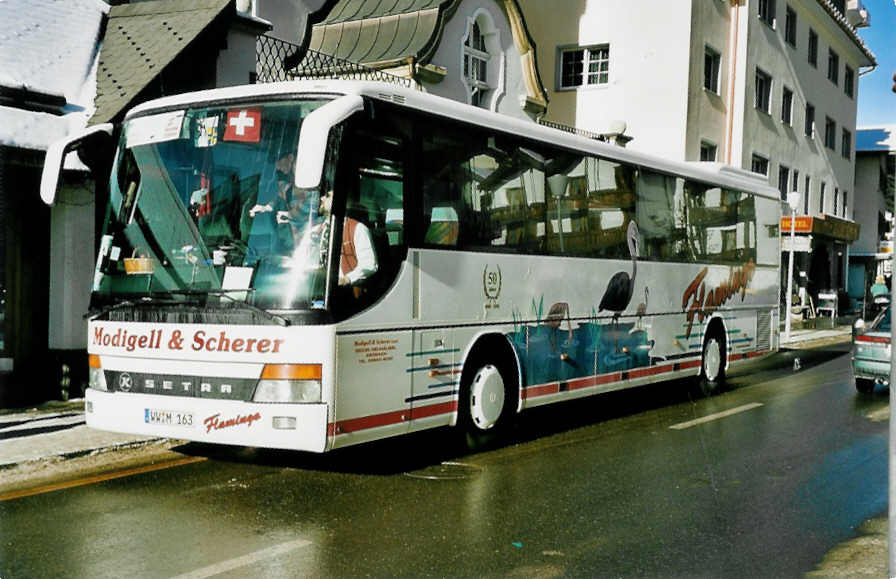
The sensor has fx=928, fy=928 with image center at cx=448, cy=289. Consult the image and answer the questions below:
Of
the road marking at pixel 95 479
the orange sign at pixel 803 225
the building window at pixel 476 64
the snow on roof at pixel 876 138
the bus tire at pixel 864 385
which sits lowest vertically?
the road marking at pixel 95 479

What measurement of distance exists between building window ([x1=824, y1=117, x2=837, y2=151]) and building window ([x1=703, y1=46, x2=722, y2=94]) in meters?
12.7

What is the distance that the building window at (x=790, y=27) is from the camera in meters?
34.6

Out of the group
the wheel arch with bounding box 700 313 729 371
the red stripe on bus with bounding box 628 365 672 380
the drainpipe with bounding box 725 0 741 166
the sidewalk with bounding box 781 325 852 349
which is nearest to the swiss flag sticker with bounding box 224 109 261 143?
the red stripe on bus with bounding box 628 365 672 380

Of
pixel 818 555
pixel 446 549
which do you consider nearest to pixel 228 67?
pixel 446 549

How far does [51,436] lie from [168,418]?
89.8 inches

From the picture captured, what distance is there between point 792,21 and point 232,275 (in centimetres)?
3319

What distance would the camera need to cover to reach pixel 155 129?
25.7 feet

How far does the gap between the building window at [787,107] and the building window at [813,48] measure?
11.2ft

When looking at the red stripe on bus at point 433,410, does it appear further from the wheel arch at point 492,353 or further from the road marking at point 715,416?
the road marking at point 715,416

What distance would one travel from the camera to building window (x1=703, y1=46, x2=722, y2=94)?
96.5 feet

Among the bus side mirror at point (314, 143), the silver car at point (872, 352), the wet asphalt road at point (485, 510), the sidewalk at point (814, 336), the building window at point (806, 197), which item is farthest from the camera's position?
the building window at point (806, 197)

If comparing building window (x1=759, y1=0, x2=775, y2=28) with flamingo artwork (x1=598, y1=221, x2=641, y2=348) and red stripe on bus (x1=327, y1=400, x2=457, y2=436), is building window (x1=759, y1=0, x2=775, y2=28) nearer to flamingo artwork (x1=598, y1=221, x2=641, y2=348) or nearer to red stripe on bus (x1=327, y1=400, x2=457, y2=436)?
flamingo artwork (x1=598, y1=221, x2=641, y2=348)

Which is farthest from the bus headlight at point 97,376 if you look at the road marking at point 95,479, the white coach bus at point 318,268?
the road marking at point 95,479

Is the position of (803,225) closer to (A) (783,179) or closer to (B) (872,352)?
(A) (783,179)
